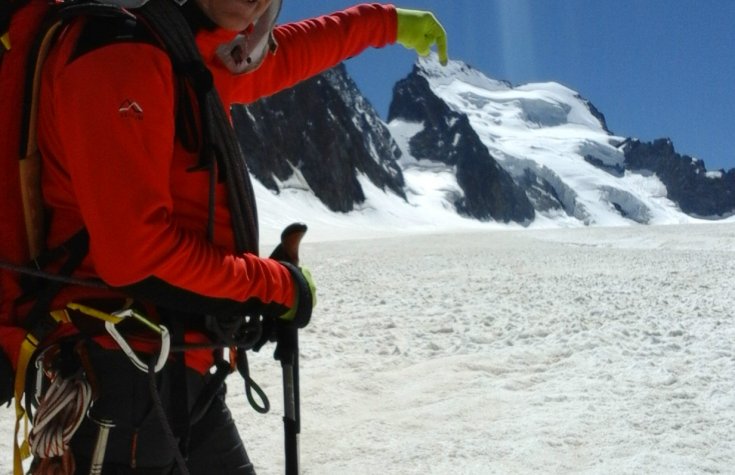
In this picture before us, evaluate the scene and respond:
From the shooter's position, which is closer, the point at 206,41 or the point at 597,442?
the point at 206,41

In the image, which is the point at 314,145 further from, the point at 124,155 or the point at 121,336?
the point at 124,155

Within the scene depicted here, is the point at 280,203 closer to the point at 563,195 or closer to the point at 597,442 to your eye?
the point at 597,442

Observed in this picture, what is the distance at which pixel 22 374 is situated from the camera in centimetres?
215

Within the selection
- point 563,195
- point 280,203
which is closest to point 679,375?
point 280,203

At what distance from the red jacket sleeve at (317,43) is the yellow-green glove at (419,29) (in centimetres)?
5

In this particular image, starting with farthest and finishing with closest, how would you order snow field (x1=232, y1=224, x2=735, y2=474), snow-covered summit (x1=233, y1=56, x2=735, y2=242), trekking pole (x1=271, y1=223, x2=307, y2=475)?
1. snow-covered summit (x1=233, y1=56, x2=735, y2=242)
2. snow field (x1=232, y1=224, x2=735, y2=474)
3. trekking pole (x1=271, y1=223, x2=307, y2=475)

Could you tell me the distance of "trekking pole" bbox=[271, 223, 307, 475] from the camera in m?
2.49

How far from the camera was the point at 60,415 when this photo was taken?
2086mm

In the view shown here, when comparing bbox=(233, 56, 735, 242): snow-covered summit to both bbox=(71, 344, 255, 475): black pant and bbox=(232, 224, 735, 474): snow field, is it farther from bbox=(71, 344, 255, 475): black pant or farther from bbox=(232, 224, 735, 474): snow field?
bbox=(71, 344, 255, 475): black pant

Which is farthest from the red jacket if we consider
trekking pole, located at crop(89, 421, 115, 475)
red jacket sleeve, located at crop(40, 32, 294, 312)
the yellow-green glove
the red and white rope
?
the yellow-green glove

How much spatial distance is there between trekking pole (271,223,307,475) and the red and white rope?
0.65m

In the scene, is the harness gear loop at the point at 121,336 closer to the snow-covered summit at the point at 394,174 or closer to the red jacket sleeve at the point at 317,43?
the red jacket sleeve at the point at 317,43

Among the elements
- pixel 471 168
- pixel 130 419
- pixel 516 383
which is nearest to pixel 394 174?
pixel 471 168

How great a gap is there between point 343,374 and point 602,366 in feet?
8.09
